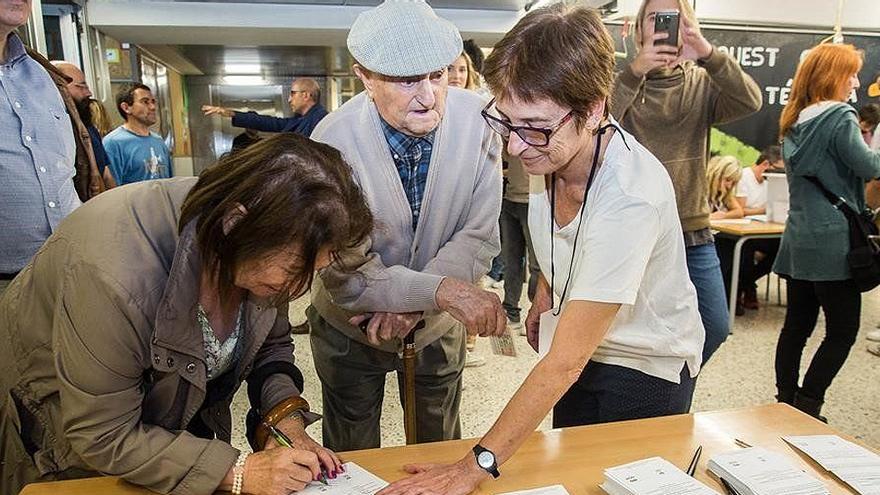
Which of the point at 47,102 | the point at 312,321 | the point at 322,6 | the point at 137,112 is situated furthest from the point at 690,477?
the point at 322,6

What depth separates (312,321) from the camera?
1575 mm

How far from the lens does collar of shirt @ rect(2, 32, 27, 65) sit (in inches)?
63.8

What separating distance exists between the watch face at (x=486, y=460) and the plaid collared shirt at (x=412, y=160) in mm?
614

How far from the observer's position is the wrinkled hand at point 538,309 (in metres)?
1.33

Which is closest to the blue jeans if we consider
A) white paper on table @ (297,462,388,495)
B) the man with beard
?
white paper on table @ (297,462,388,495)

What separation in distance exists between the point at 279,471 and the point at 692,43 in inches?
56.9

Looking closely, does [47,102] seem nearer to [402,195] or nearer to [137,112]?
[402,195]

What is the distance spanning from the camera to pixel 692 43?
1.67 metres

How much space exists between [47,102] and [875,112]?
4.32 metres

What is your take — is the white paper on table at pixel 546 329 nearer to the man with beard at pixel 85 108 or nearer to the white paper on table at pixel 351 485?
the white paper on table at pixel 351 485

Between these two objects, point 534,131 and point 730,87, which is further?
point 730,87

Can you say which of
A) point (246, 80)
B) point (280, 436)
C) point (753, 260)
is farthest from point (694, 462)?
point (246, 80)

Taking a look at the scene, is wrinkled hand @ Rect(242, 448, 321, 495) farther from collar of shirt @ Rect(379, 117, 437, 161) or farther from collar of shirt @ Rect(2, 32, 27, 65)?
collar of shirt @ Rect(2, 32, 27, 65)

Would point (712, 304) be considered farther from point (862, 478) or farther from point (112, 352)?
point (112, 352)
